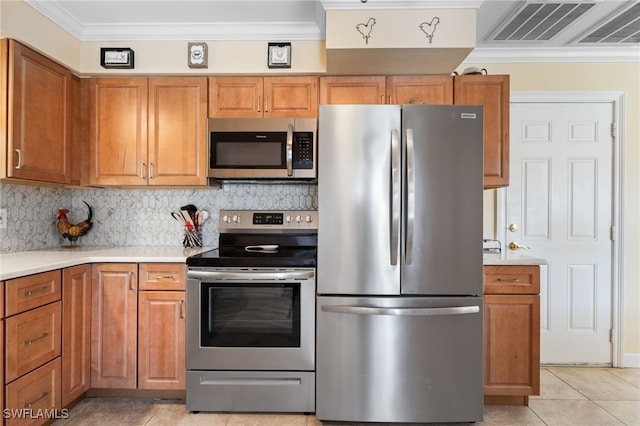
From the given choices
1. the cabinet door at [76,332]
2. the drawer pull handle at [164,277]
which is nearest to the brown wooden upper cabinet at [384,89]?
the drawer pull handle at [164,277]

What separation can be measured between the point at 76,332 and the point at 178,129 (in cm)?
143

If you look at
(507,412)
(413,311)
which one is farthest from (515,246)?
(413,311)

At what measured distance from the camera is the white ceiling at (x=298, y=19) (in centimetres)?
242

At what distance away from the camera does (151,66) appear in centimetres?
269

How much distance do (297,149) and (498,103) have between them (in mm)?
1390

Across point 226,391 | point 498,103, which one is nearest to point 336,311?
point 226,391

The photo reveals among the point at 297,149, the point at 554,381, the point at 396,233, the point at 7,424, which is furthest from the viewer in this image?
the point at 554,381

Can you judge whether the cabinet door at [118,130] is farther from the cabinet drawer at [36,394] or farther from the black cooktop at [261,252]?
the cabinet drawer at [36,394]

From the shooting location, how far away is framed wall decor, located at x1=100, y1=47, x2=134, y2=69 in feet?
8.75

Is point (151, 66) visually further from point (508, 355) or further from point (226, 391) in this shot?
point (508, 355)

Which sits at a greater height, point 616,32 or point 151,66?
point 616,32

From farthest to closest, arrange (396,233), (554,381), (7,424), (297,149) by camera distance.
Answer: (554,381) < (297,149) < (396,233) < (7,424)

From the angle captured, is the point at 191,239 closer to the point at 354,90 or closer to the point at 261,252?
the point at 261,252

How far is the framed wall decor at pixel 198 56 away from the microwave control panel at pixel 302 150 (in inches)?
32.1
